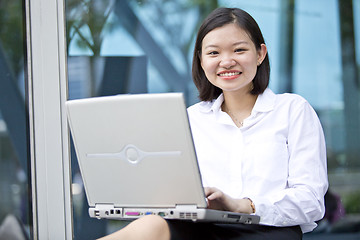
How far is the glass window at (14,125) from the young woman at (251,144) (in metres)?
1.27

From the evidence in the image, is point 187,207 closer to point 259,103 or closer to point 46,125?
point 259,103

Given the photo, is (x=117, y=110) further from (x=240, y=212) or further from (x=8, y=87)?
(x=8, y=87)

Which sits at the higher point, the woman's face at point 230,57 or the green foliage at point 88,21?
the green foliage at point 88,21

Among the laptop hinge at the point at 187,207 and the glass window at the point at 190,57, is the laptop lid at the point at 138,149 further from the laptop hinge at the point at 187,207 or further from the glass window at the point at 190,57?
the glass window at the point at 190,57

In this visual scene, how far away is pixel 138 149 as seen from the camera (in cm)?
132

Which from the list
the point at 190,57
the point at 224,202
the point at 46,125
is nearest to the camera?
the point at 224,202

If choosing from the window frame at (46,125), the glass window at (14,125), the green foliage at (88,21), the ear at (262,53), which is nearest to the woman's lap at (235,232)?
the ear at (262,53)

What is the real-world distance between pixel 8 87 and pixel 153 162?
168 cm

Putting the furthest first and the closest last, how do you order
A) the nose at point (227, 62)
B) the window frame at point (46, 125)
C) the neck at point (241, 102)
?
the window frame at point (46, 125)
the neck at point (241, 102)
the nose at point (227, 62)

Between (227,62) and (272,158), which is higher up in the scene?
(227,62)

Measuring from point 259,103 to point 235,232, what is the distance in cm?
48

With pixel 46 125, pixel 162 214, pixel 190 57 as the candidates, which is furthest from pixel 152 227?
pixel 190 57

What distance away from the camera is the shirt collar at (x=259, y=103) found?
67.0 inches

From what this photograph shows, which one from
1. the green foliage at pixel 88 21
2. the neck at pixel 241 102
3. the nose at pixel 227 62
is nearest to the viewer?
the nose at pixel 227 62
